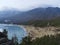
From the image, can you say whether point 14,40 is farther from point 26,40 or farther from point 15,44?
point 26,40

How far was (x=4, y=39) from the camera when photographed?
43.5m

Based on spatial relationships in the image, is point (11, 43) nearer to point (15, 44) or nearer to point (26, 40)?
point (15, 44)

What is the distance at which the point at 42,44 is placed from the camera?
98.6 feet

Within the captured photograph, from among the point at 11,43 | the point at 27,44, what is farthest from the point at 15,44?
the point at 27,44

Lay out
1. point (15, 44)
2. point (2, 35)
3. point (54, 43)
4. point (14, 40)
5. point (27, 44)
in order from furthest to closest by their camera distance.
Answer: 1. point (2, 35)
2. point (14, 40)
3. point (15, 44)
4. point (27, 44)
5. point (54, 43)

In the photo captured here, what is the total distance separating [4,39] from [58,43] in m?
16.4

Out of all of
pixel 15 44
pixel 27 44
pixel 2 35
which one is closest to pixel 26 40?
pixel 27 44

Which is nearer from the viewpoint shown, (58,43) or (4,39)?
(58,43)

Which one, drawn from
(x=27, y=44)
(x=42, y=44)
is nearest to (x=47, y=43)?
(x=42, y=44)

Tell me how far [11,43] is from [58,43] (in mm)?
13064

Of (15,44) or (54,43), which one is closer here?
(54,43)

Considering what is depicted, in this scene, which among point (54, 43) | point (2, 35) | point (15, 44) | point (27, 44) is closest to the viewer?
point (54, 43)

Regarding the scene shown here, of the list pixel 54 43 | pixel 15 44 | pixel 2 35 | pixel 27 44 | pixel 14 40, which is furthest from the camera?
pixel 2 35

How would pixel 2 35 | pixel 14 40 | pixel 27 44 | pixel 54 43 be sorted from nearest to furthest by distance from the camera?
pixel 54 43 → pixel 27 44 → pixel 14 40 → pixel 2 35
